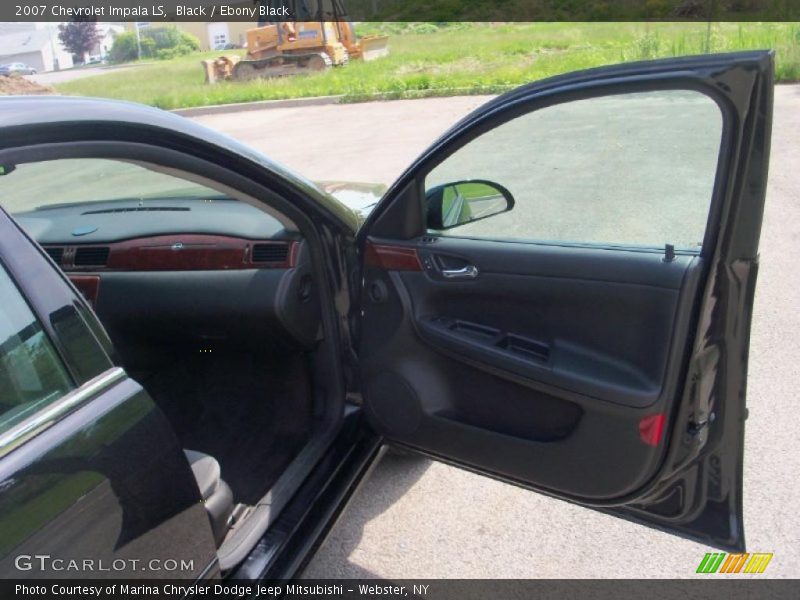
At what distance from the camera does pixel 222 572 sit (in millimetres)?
1971

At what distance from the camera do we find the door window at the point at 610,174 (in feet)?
17.2

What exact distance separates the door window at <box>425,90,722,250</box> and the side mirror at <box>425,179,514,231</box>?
96 centimetres

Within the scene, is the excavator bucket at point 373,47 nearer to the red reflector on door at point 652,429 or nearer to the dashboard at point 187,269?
the dashboard at point 187,269

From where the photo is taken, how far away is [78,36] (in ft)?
196

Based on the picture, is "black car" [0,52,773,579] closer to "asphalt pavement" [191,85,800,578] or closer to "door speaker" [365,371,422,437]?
"door speaker" [365,371,422,437]

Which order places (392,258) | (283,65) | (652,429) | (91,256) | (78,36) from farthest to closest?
(78,36) < (283,65) < (91,256) < (392,258) < (652,429)

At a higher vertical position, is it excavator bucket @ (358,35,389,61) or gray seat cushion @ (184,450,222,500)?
excavator bucket @ (358,35,389,61)

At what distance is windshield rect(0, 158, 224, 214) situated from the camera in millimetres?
3561

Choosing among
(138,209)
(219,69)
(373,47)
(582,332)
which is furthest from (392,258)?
(373,47)

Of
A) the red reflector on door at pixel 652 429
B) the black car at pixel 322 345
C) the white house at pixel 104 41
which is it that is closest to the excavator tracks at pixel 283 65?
the black car at pixel 322 345

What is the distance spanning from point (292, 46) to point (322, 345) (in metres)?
22.2

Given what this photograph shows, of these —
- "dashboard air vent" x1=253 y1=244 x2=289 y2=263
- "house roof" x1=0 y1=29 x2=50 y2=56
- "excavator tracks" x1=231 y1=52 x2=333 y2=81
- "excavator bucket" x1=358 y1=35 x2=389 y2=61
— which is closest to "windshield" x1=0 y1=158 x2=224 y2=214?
"dashboard air vent" x1=253 y1=244 x2=289 y2=263

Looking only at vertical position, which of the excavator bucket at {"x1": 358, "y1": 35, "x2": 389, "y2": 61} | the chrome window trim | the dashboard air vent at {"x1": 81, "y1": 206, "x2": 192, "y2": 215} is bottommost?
the chrome window trim

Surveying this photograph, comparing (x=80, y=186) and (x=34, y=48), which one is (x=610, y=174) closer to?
(x=80, y=186)
